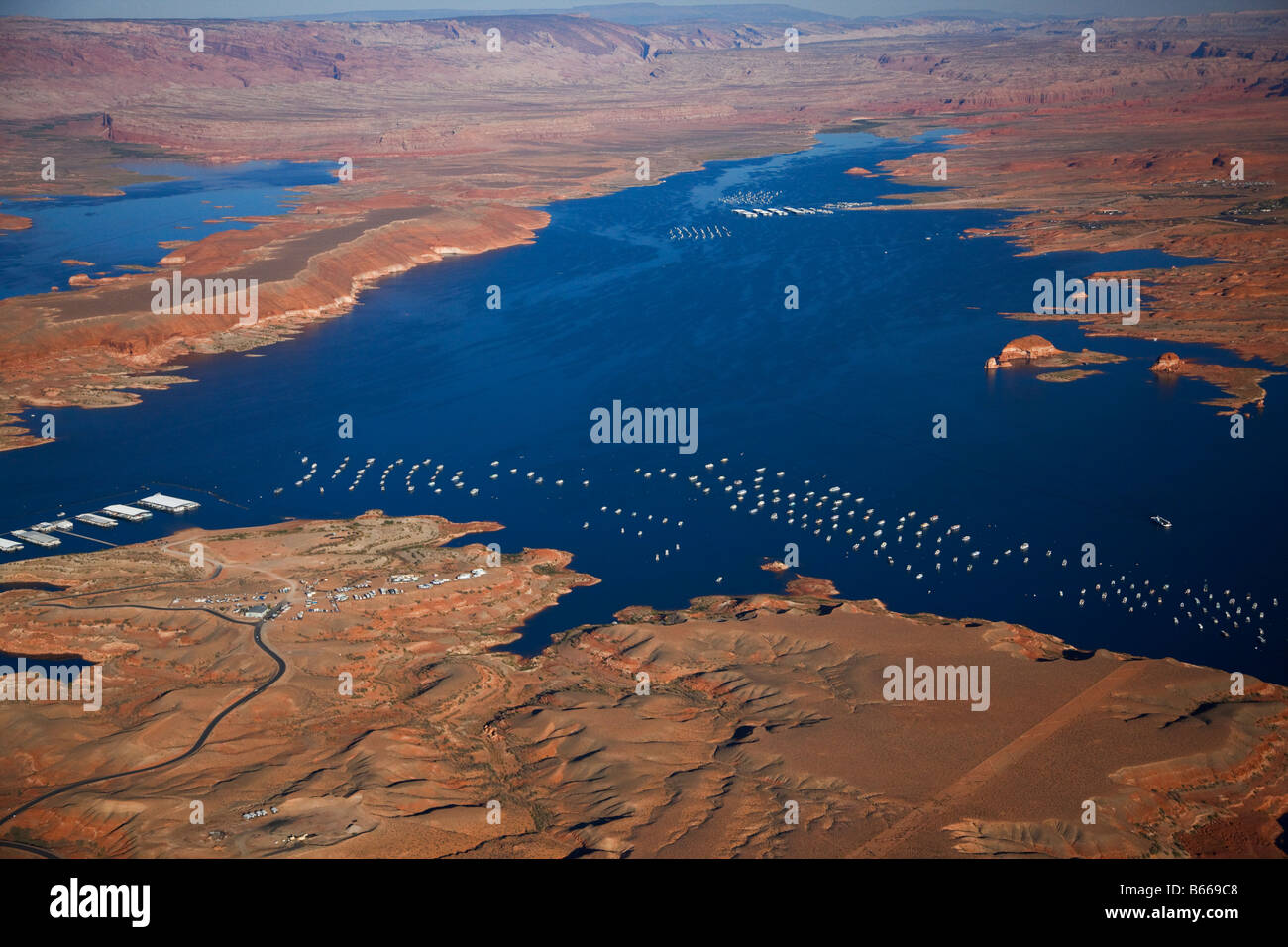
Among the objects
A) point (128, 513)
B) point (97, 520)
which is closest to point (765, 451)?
point (128, 513)

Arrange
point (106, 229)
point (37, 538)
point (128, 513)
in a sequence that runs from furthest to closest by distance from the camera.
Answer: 1. point (106, 229)
2. point (128, 513)
3. point (37, 538)

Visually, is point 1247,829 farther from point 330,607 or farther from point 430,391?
point 430,391

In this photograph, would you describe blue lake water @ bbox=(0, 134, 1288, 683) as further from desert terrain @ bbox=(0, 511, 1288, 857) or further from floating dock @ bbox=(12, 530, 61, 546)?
desert terrain @ bbox=(0, 511, 1288, 857)

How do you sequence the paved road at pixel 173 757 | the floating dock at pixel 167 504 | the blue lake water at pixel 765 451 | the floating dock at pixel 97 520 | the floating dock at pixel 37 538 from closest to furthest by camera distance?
1. the paved road at pixel 173 757
2. the blue lake water at pixel 765 451
3. the floating dock at pixel 37 538
4. the floating dock at pixel 97 520
5. the floating dock at pixel 167 504

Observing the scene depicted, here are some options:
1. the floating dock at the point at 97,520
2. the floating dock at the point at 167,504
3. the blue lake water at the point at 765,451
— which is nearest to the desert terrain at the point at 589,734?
the blue lake water at the point at 765,451

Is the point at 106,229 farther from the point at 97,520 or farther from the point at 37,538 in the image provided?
the point at 37,538

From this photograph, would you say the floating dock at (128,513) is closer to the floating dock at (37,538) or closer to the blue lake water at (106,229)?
the floating dock at (37,538)
